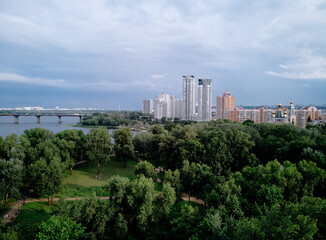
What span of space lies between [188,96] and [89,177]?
48.4m

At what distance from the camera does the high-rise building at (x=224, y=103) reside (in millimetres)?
58688

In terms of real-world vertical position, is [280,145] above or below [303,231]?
above

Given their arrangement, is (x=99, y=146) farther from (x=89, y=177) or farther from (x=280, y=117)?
(x=280, y=117)

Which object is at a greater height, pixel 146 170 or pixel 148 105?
pixel 148 105

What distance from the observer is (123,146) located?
2047 cm

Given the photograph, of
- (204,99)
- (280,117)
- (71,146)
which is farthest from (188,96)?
(71,146)

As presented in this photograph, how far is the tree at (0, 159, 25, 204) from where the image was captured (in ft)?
38.8

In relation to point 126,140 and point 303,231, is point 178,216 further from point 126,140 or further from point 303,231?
point 126,140

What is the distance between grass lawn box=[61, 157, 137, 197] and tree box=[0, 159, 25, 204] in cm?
236

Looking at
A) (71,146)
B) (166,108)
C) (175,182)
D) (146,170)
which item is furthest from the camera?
(166,108)

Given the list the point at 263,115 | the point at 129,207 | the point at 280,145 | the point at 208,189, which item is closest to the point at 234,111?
the point at 263,115

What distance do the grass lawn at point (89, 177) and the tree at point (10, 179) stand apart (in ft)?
7.76

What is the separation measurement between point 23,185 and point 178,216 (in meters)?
9.45

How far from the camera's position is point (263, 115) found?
5366 cm
